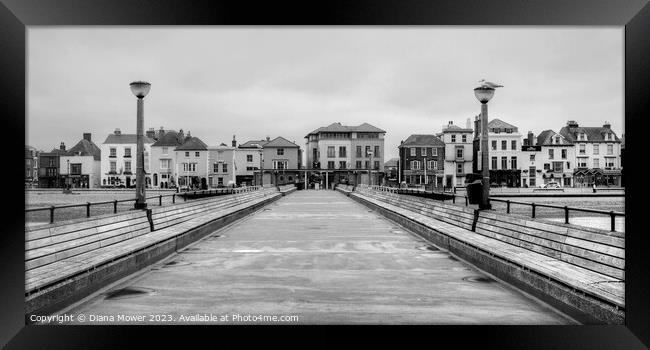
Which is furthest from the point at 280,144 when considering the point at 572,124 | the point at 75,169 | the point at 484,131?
the point at 484,131

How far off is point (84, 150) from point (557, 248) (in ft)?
352

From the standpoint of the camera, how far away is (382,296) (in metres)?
7.21

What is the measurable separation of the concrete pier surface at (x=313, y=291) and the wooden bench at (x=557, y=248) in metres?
0.47

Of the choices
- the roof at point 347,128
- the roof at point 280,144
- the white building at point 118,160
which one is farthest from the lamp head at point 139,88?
the white building at point 118,160

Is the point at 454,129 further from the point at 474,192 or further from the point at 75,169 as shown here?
the point at 474,192

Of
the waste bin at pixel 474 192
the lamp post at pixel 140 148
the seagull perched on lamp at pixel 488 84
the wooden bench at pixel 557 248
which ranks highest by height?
the seagull perched on lamp at pixel 488 84

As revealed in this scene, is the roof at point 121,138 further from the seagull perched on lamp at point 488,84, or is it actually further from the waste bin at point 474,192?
the seagull perched on lamp at point 488,84

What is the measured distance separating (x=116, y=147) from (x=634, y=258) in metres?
101

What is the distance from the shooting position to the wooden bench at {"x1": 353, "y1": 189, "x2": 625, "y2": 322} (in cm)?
633

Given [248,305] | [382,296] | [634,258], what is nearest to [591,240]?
[634,258]

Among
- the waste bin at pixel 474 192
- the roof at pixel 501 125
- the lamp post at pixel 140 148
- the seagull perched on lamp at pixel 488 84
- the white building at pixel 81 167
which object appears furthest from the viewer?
the white building at pixel 81 167

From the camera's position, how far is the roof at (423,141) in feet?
296

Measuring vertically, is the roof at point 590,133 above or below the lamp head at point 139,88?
above

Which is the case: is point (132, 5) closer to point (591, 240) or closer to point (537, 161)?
point (591, 240)
